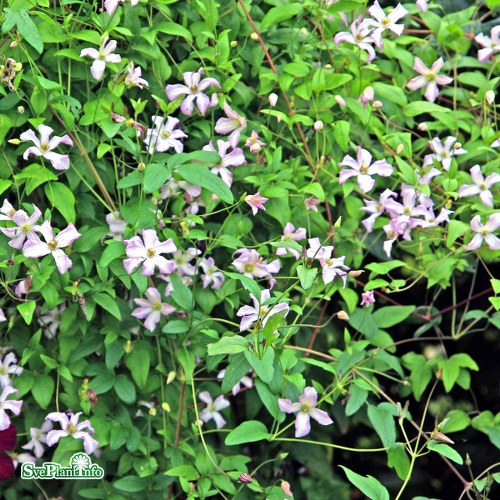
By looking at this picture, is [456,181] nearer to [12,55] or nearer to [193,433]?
[193,433]

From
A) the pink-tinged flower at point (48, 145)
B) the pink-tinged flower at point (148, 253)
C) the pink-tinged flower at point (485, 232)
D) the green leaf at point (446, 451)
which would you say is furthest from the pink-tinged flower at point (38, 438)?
the pink-tinged flower at point (485, 232)

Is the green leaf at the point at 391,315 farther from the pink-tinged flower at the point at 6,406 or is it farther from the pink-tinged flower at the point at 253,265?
the pink-tinged flower at the point at 6,406

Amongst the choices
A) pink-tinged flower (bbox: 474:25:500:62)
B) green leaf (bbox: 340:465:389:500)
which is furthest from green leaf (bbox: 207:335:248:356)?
pink-tinged flower (bbox: 474:25:500:62)

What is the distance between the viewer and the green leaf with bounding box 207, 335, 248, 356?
4.59ft

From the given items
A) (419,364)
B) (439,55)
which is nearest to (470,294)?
(419,364)

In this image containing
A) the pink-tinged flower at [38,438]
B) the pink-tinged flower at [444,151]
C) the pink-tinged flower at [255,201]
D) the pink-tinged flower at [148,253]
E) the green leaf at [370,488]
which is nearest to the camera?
the green leaf at [370,488]

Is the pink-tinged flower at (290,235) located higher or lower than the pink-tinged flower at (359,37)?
lower

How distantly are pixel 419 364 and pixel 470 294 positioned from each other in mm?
205

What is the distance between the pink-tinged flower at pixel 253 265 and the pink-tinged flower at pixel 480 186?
440 millimetres

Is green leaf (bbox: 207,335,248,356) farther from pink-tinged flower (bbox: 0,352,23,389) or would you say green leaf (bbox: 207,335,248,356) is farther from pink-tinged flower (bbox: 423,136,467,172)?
pink-tinged flower (bbox: 423,136,467,172)

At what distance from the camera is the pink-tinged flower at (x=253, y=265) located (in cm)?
161

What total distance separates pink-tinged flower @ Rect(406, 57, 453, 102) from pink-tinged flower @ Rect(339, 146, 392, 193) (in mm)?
252

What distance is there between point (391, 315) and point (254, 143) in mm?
484

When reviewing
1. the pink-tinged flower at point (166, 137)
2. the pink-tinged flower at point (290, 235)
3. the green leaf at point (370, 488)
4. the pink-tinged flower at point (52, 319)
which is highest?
the pink-tinged flower at point (166, 137)
